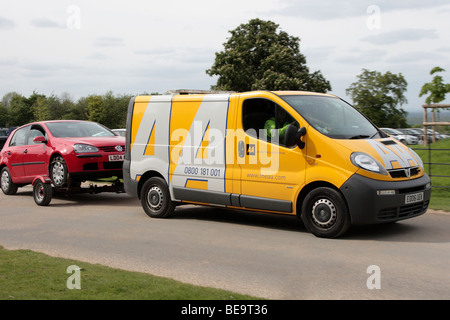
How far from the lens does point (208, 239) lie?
8617 millimetres

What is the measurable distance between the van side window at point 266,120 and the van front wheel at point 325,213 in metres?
1.00

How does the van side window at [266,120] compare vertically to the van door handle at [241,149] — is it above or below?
above

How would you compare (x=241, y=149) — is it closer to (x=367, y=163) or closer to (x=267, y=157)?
(x=267, y=157)

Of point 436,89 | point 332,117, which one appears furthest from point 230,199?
point 436,89

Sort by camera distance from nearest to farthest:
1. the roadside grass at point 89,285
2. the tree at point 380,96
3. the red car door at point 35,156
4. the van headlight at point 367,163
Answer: the roadside grass at point 89,285 → the van headlight at point 367,163 → the red car door at point 35,156 → the tree at point 380,96

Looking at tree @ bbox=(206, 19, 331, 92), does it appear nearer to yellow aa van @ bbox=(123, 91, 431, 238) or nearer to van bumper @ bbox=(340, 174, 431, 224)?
yellow aa van @ bbox=(123, 91, 431, 238)

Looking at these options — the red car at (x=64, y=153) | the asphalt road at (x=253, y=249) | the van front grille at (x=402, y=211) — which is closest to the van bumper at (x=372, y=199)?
the van front grille at (x=402, y=211)

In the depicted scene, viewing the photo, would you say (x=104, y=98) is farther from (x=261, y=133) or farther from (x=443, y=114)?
(x=261, y=133)

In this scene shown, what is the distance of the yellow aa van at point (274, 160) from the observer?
26.5ft

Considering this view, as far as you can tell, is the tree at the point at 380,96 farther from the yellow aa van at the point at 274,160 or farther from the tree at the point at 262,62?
the yellow aa van at the point at 274,160

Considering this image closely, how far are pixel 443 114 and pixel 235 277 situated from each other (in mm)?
12850

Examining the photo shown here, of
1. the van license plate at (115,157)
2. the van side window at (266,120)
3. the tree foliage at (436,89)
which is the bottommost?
the van license plate at (115,157)

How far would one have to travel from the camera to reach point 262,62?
51.9 meters

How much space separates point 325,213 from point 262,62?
44.7 m
